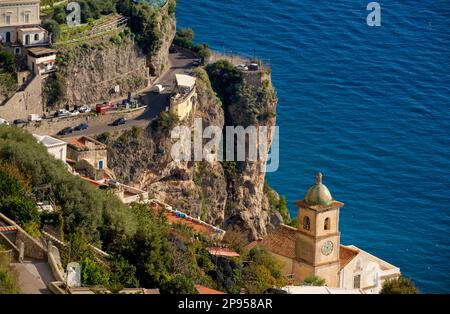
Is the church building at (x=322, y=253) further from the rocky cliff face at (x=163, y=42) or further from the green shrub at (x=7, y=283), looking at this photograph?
the rocky cliff face at (x=163, y=42)

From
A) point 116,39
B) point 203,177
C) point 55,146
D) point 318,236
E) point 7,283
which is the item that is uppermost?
point 7,283

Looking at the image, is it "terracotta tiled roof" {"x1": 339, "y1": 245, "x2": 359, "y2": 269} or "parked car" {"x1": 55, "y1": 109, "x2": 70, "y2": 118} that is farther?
"parked car" {"x1": 55, "y1": 109, "x2": 70, "y2": 118}

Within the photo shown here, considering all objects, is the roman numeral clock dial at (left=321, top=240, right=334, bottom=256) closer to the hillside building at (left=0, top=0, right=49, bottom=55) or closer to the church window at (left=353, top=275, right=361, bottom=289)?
the church window at (left=353, top=275, right=361, bottom=289)

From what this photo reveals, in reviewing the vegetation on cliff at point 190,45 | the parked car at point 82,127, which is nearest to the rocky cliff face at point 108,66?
the parked car at point 82,127

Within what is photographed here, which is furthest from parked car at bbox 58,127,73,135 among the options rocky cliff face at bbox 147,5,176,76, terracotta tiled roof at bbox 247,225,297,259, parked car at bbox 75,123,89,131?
terracotta tiled roof at bbox 247,225,297,259

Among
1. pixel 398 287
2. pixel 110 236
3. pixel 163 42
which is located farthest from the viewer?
pixel 163 42

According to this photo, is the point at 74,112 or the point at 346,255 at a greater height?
the point at 74,112

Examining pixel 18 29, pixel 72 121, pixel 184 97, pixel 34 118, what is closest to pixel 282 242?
pixel 72 121

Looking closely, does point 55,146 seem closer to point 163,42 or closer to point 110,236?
point 110,236
